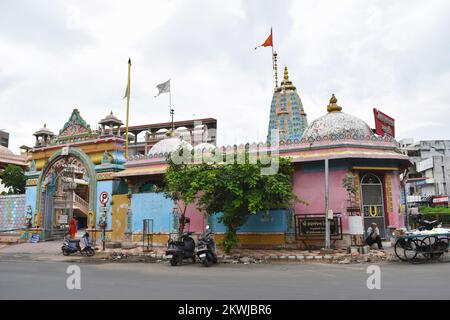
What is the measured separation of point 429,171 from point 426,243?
135 feet

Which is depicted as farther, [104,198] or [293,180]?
[104,198]

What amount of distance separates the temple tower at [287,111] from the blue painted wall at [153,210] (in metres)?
8.52

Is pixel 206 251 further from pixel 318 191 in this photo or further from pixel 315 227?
pixel 318 191

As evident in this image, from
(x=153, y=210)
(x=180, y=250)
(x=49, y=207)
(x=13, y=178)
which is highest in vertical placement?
(x=13, y=178)

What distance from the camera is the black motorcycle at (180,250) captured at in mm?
13297

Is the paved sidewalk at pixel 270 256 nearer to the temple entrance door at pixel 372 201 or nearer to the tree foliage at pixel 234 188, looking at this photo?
the tree foliage at pixel 234 188

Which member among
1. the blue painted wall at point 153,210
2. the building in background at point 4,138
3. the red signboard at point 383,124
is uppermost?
the building in background at point 4,138

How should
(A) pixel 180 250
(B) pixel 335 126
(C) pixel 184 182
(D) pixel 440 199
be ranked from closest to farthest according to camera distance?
1. (A) pixel 180 250
2. (C) pixel 184 182
3. (B) pixel 335 126
4. (D) pixel 440 199

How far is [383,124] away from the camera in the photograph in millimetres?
21750

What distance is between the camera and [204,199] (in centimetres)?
1529

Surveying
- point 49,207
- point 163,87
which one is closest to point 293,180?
point 163,87

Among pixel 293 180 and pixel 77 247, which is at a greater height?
pixel 293 180

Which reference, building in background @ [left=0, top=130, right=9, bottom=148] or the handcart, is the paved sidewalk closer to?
the handcart

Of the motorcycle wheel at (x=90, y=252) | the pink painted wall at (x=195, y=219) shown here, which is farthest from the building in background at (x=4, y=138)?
the pink painted wall at (x=195, y=219)
